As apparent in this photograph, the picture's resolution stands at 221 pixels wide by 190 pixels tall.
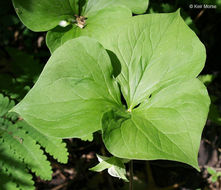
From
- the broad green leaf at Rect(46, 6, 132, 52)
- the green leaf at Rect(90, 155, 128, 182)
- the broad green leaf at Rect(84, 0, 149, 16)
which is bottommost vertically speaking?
the green leaf at Rect(90, 155, 128, 182)

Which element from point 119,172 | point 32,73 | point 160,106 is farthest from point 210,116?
point 32,73

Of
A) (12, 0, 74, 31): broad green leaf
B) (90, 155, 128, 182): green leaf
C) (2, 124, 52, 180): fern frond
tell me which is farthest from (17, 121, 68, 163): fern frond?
(12, 0, 74, 31): broad green leaf

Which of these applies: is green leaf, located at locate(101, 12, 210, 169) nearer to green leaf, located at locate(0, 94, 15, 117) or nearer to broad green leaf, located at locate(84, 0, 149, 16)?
broad green leaf, located at locate(84, 0, 149, 16)

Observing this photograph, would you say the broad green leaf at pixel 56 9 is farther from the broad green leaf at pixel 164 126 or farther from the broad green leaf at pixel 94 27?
the broad green leaf at pixel 164 126

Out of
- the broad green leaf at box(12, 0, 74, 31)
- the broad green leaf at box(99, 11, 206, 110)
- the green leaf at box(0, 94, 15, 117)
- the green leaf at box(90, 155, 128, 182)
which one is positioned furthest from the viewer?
the green leaf at box(0, 94, 15, 117)

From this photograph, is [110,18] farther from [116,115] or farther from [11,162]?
[11,162]

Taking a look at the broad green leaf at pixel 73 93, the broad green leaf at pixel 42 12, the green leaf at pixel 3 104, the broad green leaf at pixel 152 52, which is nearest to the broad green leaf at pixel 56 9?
the broad green leaf at pixel 42 12

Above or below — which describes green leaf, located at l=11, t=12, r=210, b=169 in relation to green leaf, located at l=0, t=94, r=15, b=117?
above
